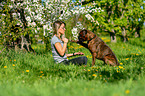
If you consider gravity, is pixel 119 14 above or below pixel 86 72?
above

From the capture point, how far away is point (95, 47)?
4.66 m

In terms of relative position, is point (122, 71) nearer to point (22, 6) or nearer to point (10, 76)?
point (10, 76)

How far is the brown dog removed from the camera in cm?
464

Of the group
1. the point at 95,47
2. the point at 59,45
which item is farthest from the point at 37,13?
the point at 95,47

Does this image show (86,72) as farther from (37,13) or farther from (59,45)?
(37,13)

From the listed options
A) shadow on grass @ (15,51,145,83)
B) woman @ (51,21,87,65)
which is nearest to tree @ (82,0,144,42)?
woman @ (51,21,87,65)

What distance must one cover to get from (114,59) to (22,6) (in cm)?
486

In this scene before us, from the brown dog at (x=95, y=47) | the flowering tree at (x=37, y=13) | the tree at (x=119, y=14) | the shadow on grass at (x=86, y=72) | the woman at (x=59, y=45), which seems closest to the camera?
the shadow on grass at (x=86, y=72)

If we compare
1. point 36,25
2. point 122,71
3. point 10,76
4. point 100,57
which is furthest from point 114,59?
point 36,25

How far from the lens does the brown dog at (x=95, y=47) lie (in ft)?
15.2

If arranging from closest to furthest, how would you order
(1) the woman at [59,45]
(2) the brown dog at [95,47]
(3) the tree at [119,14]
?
(1) the woman at [59,45] → (2) the brown dog at [95,47] → (3) the tree at [119,14]

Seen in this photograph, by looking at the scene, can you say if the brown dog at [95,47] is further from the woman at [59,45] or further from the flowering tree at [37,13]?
the flowering tree at [37,13]

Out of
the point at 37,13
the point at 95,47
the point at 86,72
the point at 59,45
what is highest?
the point at 37,13

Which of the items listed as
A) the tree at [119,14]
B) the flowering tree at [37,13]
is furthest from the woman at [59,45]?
the tree at [119,14]
